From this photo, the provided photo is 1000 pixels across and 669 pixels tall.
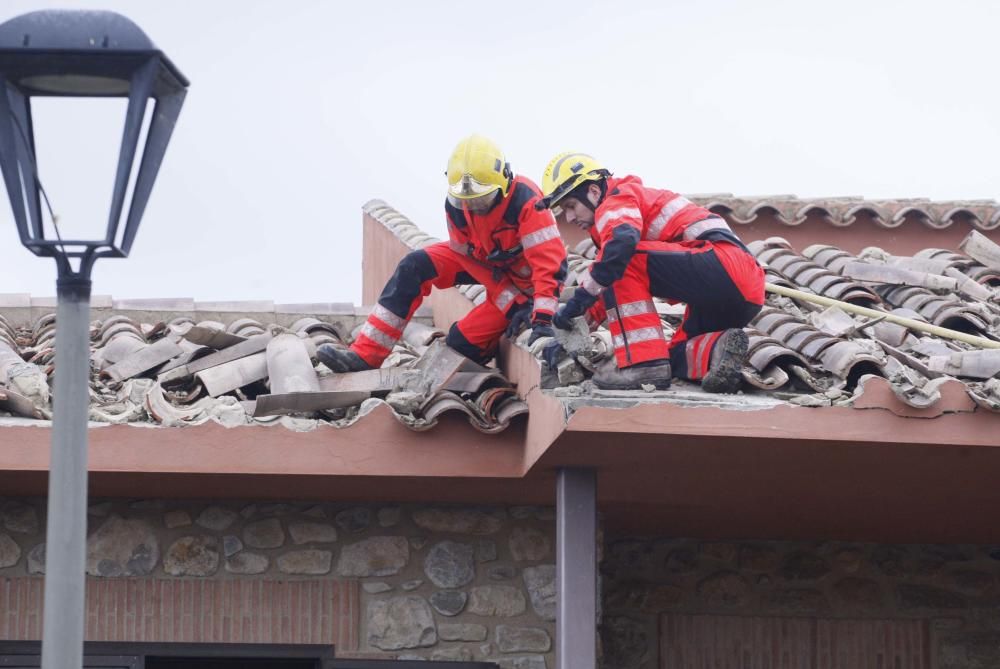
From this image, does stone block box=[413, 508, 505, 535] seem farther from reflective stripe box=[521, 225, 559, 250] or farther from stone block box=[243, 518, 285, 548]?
reflective stripe box=[521, 225, 559, 250]

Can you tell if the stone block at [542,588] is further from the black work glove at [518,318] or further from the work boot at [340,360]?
the work boot at [340,360]

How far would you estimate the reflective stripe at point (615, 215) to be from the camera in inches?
246

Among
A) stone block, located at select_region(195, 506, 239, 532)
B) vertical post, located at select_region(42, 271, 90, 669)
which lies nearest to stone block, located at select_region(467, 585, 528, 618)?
stone block, located at select_region(195, 506, 239, 532)

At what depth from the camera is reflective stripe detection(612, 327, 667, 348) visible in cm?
611

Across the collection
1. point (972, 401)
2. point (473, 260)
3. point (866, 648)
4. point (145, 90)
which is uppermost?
point (473, 260)

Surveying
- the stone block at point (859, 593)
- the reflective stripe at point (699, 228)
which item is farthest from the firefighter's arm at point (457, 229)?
the stone block at point (859, 593)

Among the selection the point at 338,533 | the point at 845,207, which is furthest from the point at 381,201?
the point at 338,533

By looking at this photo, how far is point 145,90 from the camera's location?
155 inches

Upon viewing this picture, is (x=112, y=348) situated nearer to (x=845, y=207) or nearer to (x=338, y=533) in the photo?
(x=338, y=533)

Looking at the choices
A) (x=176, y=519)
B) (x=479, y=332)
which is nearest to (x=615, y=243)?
Answer: (x=479, y=332)

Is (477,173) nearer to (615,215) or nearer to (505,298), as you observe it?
(505,298)

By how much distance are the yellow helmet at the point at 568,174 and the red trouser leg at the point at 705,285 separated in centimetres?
40

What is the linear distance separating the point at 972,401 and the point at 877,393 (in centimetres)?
35

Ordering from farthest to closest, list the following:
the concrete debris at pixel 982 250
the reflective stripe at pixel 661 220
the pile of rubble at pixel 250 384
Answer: the concrete debris at pixel 982 250, the reflective stripe at pixel 661 220, the pile of rubble at pixel 250 384
